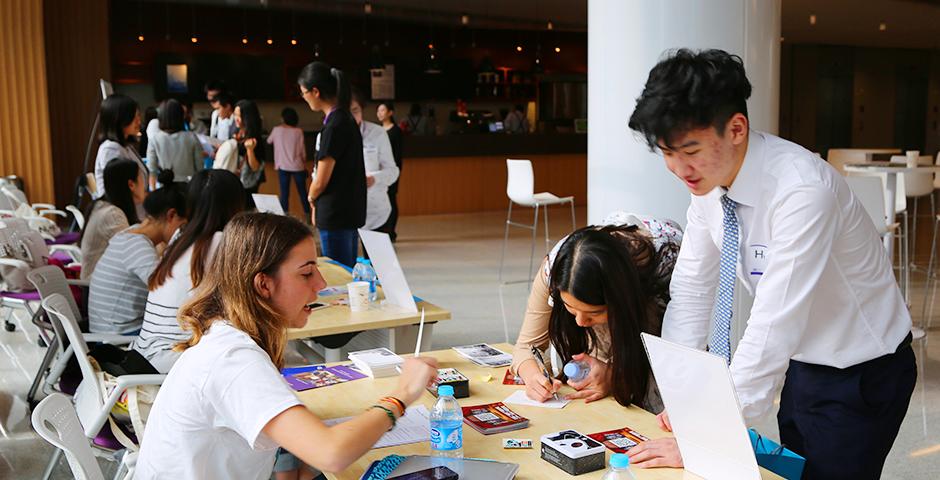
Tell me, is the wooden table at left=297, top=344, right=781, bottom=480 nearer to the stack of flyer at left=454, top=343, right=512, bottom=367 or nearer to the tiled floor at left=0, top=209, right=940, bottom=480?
the stack of flyer at left=454, top=343, right=512, bottom=367

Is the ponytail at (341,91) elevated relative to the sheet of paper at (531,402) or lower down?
elevated

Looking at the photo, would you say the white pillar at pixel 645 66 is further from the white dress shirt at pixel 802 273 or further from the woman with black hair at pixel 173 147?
the woman with black hair at pixel 173 147

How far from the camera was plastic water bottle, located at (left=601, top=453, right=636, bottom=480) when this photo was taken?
1.69m

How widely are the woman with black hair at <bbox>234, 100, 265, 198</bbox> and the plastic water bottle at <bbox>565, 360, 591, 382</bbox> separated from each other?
6.05 metres

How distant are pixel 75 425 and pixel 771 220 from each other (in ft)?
5.25

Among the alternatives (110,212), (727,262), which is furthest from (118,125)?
(727,262)

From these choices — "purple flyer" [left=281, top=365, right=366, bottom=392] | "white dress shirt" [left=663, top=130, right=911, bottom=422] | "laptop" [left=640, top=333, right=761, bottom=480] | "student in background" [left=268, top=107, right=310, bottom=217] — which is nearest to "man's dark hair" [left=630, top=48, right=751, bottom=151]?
"white dress shirt" [left=663, top=130, right=911, bottom=422]

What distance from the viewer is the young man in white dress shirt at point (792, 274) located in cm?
177

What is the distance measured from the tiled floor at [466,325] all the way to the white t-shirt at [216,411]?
2.10 m

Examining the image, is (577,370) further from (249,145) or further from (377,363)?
(249,145)

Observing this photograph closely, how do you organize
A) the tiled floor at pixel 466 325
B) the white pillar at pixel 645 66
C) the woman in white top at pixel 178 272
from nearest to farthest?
the woman in white top at pixel 178 272, the tiled floor at pixel 466 325, the white pillar at pixel 645 66

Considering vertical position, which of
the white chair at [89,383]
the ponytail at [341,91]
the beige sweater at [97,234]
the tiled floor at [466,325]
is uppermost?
the ponytail at [341,91]

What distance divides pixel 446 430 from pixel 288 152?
8522 millimetres

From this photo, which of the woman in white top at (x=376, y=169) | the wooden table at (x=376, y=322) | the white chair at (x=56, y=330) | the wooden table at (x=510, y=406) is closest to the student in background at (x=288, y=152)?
the woman in white top at (x=376, y=169)
